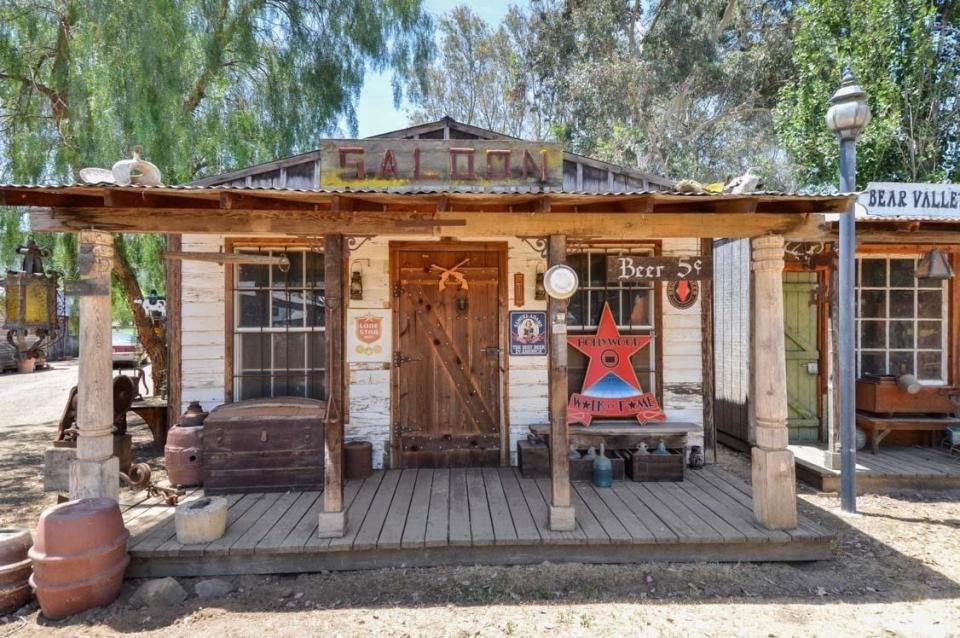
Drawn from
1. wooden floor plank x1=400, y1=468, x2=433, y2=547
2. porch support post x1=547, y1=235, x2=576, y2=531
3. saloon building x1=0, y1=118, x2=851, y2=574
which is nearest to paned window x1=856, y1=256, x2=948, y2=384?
saloon building x1=0, y1=118, x2=851, y2=574

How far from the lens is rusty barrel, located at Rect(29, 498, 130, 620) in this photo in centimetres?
321

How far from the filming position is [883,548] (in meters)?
4.20

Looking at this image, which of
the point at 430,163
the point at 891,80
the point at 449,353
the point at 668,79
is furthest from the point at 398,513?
the point at 668,79

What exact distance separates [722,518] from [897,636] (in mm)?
1246

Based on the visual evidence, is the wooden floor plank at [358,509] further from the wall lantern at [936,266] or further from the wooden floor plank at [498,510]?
the wall lantern at [936,266]

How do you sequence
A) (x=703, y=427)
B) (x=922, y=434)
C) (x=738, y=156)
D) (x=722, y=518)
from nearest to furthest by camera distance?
1. (x=722, y=518)
2. (x=703, y=427)
3. (x=922, y=434)
4. (x=738, y=156)

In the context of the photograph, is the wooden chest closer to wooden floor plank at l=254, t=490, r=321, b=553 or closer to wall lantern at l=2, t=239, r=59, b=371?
wooden floor plank at l=254, t=490, r=321, b=553

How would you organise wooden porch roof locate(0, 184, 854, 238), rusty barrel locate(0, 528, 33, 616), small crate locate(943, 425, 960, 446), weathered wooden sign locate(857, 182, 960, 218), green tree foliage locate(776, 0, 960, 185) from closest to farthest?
rusty barrel locate(0, 528, 33, 616), wooden porch roof locate(0, 184, 854, 238), weathered wooden sign locate(857, 182, 960, 218), small crate locate(943, 425, 960, 446), green tree foliage locate(776, 0, 960, 185)

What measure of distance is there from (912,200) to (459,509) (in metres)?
5.61

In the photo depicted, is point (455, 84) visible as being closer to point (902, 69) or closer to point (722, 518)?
point (902, 69)

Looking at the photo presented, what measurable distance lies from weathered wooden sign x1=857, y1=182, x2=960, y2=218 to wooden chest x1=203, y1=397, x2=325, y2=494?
610 cm

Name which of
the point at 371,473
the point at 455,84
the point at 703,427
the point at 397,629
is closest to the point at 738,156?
the point at 455,84

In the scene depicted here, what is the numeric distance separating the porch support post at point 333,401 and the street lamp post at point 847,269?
463cm

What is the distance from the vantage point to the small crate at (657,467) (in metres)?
5.13
